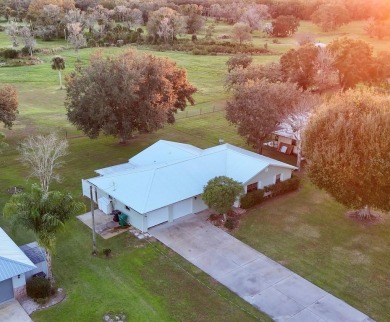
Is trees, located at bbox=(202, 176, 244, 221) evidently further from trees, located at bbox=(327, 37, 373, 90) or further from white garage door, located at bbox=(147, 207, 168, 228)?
trees, located at bbox=(327, 37, 373, 90)

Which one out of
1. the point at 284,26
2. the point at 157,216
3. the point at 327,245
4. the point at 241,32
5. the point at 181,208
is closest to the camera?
the point at 327,245

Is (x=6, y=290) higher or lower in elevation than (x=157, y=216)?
lower

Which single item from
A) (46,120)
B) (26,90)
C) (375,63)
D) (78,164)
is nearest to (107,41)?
(26,90)

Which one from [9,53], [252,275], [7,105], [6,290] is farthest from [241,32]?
[6,290]

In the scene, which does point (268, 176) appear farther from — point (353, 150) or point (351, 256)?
point (351, 256)

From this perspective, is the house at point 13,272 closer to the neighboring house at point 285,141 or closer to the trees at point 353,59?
the neighboring house at point 285,141

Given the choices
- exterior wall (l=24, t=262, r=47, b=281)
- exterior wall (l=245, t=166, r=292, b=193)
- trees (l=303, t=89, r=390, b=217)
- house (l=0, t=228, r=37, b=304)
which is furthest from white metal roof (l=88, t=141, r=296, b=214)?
house (l=0, t=228, r=37, b=304)

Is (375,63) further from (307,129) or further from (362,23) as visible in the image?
(362,23)
